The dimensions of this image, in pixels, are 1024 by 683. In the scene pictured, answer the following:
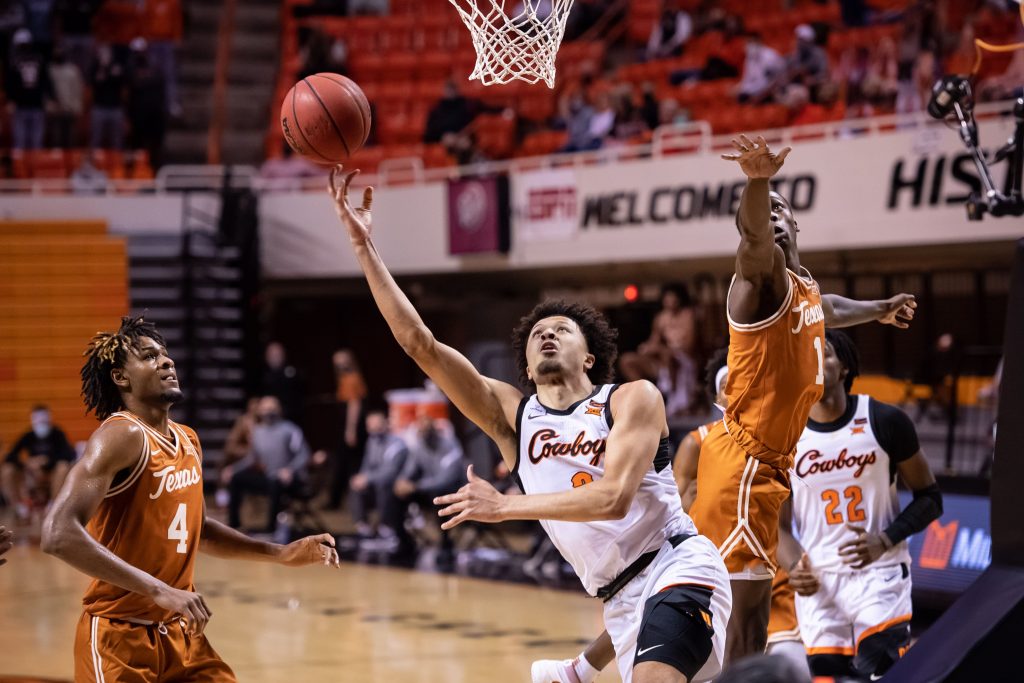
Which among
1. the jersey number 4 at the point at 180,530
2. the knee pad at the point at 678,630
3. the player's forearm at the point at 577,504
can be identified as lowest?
the knee pad at the point at 678,630

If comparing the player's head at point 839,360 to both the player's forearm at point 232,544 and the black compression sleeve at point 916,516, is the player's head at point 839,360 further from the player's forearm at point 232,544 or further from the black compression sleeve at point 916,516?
the player's forearm at point 232,544

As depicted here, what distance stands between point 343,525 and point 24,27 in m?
9.16

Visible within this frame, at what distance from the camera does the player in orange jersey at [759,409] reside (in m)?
4.96

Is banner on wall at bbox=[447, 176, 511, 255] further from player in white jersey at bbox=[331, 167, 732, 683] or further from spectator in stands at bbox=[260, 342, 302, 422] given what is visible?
player in white jersey at bbox=[331, 167, 732, 683]

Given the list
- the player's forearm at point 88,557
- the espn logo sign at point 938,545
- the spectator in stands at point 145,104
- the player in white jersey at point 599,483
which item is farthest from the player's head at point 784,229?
the spectator in stands at point 145,104

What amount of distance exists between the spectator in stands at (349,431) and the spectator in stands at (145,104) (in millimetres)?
4970

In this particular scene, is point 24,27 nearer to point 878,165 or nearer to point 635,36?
point 635,36

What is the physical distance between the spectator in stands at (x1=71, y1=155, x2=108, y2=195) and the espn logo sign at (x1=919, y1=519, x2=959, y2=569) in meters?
12.9

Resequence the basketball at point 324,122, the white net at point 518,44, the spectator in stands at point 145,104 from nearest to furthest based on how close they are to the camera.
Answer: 1. the basketball at point 324,122
2. the white net at point 518,44
3. the spectator in stands at point 145,104

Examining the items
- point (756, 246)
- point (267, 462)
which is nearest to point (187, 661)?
point (756, 246)

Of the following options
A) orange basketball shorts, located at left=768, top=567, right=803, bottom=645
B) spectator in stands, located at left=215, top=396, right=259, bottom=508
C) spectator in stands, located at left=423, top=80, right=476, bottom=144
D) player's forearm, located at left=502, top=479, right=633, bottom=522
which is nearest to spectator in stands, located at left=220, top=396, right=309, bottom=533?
spectator in stands, located at left=215, top=396, right=259, bottom=508

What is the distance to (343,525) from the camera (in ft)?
53.6

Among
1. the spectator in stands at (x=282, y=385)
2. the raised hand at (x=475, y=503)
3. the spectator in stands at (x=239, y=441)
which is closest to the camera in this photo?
the raised hand at (x=475, y=503)

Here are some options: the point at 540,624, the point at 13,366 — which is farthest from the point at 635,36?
the point at 540,624
